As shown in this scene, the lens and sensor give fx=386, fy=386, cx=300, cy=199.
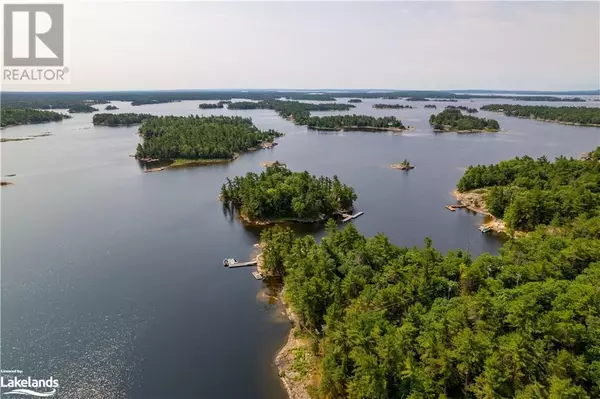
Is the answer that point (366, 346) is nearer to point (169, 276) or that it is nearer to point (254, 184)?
point (169, 276)

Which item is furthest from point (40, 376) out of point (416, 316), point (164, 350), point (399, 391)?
point (416, 316)

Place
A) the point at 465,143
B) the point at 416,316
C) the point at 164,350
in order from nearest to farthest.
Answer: the point at 416,316, the point at 164,350, the point at 465,143

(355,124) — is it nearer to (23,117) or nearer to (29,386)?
(23,117)

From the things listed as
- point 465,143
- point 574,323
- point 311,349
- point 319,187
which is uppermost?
point 465,143

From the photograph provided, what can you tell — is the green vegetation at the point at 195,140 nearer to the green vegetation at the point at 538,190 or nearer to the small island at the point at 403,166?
the small island at the point at 403,166

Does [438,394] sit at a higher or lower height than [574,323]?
lower

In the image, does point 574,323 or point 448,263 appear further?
point 448,263

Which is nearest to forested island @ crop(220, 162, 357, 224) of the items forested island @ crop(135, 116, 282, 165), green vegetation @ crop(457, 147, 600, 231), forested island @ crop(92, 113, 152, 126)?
green vegetation @ crop(457, 147, 600, 231)

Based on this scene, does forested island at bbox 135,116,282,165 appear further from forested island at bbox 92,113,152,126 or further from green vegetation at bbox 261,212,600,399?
green vegetation at bbox 261,212,600,399
